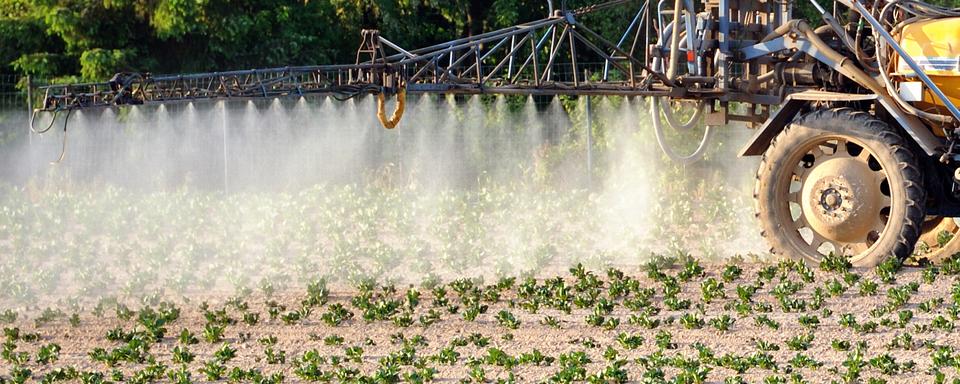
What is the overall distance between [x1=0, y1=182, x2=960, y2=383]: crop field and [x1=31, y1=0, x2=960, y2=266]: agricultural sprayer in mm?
483

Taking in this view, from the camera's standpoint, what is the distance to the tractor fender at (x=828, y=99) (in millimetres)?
11984

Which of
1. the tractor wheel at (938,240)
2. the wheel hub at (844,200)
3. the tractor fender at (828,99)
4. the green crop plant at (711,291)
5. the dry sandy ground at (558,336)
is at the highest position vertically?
the tractor fender at (828,99)

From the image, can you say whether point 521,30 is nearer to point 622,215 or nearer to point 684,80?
point 684,80

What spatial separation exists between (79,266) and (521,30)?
5896 mm

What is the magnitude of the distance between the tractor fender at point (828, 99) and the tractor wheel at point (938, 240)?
1.58 metres

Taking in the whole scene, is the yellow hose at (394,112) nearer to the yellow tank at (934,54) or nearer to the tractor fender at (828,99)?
the tractor fender at (828,99)

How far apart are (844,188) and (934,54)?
1340 millimetres

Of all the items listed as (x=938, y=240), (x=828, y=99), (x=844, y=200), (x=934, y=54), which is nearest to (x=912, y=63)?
(x=934, y=54)

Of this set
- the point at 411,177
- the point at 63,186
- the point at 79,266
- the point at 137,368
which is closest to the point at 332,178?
the point at 411,177

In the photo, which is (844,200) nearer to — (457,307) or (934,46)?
(934,46)

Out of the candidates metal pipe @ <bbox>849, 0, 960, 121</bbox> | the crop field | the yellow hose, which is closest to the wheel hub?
the crop field

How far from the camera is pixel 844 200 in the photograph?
1252cm

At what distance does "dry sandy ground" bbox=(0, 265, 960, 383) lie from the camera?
32.9ft

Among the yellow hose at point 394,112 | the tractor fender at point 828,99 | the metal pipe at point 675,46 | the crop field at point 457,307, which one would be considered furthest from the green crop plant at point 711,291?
the yellow hose at point 394,112
